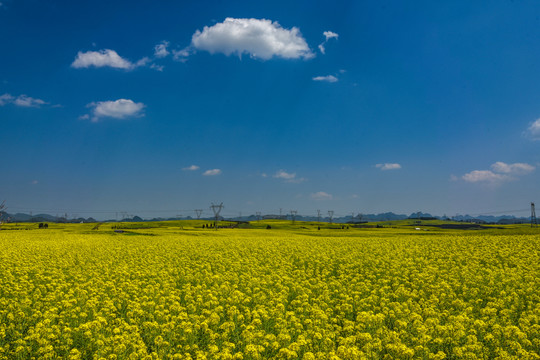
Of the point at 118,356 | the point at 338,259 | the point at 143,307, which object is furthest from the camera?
the point at 338,259

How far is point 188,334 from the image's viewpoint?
30.1ft

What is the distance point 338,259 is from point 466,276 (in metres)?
8.44

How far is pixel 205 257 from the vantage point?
25.0m

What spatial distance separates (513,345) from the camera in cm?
809

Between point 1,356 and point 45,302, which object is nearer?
point 1,356

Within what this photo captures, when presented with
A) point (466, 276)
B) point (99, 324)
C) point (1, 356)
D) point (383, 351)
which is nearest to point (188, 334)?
point (99, 324)

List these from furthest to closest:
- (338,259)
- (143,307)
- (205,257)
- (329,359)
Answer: (205,257) → (338,259) → (143,307) → (329,359)

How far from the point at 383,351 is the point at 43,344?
8649 mm

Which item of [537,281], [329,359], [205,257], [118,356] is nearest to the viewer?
[329,359]

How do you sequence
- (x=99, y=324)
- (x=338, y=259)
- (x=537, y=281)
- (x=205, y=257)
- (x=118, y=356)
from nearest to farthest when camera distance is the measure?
(x=118, y=356), (x=99, y=324), (x=537, y=281), (x=338, y=259), (x=205, y=257)

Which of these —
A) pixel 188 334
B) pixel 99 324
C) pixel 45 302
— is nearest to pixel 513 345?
pixel 188 334

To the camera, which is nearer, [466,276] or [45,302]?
[45,302]

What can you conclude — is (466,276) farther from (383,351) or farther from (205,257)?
(205,257)

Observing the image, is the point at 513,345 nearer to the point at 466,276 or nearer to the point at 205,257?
the point at 466,276
